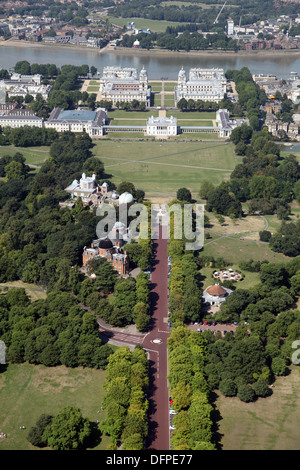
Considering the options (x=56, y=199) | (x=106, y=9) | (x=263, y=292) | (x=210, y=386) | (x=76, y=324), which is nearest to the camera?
(x=210, y=386)

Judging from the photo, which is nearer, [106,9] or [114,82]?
[114,82]

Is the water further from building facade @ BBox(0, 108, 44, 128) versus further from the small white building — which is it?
building facade @ BBox(0, 108, 44, 128)

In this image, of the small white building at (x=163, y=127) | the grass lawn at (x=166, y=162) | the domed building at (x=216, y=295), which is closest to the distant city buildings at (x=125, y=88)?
the small white building at (x=163, y=127)

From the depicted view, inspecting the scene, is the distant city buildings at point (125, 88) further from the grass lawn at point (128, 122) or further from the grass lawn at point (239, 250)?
the grass lawn at point (239, 250)

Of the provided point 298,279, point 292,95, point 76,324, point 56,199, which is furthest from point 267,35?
point 76,324

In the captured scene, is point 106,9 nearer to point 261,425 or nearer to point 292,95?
point 292,95

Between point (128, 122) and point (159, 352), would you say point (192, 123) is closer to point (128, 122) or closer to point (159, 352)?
point (128, 122)
